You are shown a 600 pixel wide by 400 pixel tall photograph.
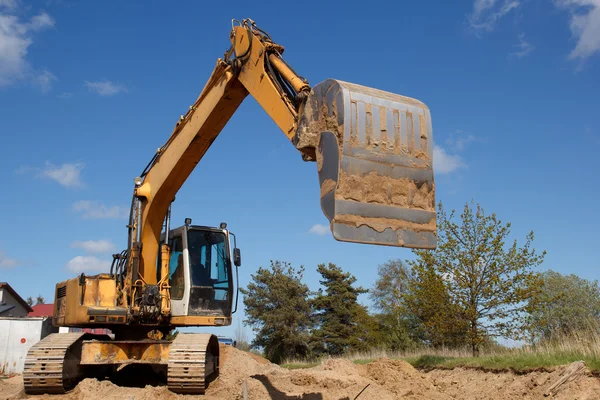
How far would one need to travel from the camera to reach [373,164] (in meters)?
5.41

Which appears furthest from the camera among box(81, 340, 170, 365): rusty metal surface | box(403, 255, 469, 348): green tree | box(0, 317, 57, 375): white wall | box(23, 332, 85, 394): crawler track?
box(0, 317, 57, 375): white wall

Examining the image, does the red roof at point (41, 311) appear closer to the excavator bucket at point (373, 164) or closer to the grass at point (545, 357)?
the grass at point (545, 357)

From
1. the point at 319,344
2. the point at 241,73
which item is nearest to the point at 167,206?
the point at 241,73

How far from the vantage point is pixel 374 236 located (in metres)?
5.23

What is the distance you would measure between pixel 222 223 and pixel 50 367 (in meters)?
3.83

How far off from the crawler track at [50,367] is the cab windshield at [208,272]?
2093 millimetres

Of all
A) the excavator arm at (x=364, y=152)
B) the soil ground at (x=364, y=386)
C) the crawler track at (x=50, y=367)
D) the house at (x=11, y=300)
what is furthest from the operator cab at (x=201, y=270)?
the house at (x=11, y=300)

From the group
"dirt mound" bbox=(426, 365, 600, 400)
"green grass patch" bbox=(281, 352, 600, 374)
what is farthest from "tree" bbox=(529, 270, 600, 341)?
"dirt mound" bbox=(426, 365, 600, 400)

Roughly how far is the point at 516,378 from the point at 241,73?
7.75 m

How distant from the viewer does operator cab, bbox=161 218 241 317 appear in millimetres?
10039

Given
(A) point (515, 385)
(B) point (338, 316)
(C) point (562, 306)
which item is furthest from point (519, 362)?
(B) point (338, 316)

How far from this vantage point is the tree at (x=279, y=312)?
3753 centimetres

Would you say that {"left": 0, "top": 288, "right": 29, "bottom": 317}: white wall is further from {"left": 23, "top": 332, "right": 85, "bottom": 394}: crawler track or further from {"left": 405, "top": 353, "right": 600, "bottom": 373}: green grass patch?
{"left": 405, "top": 353, "right": 600, "bottom": 373}: green grass patch

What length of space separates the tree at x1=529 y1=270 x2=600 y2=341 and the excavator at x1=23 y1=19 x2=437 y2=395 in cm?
862
